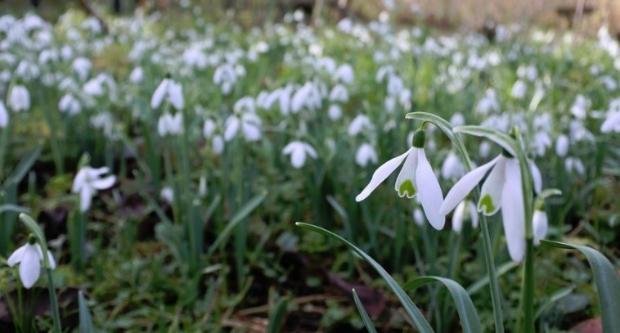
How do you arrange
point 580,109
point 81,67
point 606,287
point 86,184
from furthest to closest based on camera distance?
point 81,67 < point 580,109 < point 86,184 < point 606,287

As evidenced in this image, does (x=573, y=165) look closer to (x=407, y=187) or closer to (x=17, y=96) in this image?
(x=407, y=187)

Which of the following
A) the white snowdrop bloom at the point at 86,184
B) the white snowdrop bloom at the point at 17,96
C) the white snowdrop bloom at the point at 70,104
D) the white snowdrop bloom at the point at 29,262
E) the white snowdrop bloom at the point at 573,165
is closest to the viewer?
the white snowdrop bloom at the point at 29,262

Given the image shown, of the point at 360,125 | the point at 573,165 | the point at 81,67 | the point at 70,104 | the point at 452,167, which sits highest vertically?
the point at 81,67

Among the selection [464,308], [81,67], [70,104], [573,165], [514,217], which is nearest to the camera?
[514,217]

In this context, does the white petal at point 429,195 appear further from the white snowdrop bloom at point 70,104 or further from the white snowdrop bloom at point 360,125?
the white snowdrop bloom at point 70,104

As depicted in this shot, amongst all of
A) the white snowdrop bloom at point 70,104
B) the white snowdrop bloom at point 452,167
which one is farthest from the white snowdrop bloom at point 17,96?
the white snowdrop bloom at point 452,167

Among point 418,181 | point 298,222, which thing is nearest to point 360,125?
point 298,222

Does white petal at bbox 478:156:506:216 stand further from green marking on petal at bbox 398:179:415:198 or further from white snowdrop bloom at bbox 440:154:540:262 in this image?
green marking on petal at bbox 398:179:415:198
